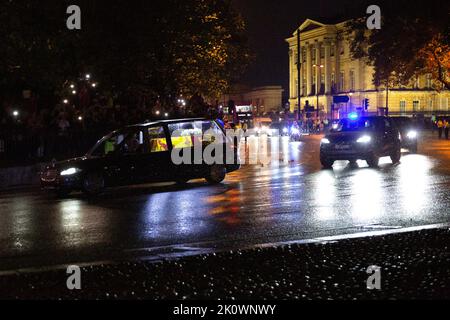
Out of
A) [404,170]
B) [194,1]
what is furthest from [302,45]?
[404,170]

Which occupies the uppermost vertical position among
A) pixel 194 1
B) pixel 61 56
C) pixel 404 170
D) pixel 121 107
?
pixel 194 1

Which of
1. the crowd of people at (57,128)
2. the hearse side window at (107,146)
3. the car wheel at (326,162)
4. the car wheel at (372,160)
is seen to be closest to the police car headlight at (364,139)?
the car wheel at (372,160)

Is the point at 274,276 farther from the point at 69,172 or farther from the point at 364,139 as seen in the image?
the point at 364,139

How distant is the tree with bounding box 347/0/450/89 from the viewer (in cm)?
4350

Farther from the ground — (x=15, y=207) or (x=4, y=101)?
(x=4, y=101)

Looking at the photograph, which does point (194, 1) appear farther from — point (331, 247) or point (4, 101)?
point (331, 247)

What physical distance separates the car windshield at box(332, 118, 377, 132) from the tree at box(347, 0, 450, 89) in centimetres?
1600

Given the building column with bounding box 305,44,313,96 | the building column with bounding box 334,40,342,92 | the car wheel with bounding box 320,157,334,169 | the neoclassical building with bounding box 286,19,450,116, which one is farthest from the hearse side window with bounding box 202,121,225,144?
the building column with bounding box 305,44,313,96

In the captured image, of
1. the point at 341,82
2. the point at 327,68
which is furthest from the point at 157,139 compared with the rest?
the point at 327,68

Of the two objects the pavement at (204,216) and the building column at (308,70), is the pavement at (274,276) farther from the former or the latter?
the building column at (308,70)

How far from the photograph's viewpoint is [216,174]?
18672 mm

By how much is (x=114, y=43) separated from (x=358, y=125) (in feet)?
31.9
